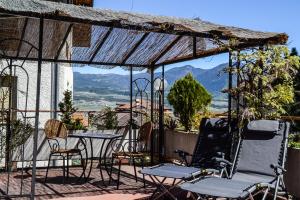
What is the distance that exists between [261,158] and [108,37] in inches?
133

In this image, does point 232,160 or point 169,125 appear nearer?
point 232,160

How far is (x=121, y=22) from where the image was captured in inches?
221

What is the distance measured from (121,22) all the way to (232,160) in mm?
2650

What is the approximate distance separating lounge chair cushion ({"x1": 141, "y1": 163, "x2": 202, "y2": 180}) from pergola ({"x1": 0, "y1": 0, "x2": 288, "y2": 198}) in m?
1.55

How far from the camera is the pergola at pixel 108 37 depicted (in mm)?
5371

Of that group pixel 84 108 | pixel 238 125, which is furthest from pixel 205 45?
pixel 84 108

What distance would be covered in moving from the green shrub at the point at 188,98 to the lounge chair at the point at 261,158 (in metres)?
5.63

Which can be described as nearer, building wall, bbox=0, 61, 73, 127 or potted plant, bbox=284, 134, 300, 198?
potted plant, bbox=284, 134, 300, 198

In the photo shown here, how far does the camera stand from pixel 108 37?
7398 mm

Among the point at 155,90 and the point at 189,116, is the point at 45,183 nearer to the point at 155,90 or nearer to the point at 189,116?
the point at 155,90

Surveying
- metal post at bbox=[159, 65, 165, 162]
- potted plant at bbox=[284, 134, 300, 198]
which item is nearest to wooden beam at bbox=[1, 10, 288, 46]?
Answer: potted plant at bbox=[284, 134, 300, 198]

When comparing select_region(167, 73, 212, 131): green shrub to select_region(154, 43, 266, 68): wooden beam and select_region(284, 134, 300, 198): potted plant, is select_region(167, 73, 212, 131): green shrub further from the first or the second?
select_region(284, 134, 300, 198): potted plant

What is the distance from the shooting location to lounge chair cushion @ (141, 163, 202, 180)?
539 centimetres

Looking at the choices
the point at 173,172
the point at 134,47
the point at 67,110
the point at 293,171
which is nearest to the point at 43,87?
the point at 67,110
